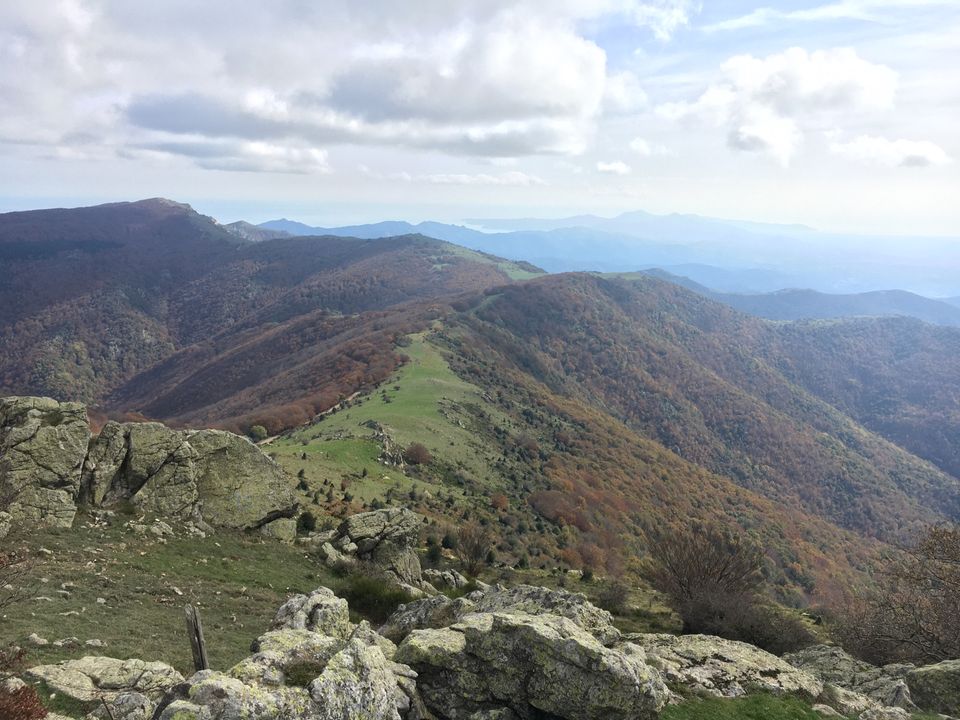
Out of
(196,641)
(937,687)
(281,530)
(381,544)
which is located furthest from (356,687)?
(281,530)

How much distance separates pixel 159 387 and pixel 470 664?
180903mm

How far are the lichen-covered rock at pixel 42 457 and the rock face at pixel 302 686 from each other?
1741cm

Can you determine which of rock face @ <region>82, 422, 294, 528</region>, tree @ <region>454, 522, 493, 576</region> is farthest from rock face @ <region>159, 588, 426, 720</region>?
tree @ <region>454, 522, 493, 576</region>

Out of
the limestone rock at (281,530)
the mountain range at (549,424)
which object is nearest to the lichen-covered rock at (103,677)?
the limestone rock at (281,530)

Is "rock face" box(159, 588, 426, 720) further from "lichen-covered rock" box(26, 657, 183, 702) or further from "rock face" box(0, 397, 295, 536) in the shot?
"rock face" box(0, 397, 295, 536)

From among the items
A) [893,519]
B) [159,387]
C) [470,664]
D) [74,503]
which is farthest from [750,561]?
[159,387]

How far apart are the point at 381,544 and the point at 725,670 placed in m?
17.7

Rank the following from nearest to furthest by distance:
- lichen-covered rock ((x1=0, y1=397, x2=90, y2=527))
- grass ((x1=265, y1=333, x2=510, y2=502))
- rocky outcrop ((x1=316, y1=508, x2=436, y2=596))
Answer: lichen-covered rock ((x1=0, y1=397, x2=90, y2=527)) → rocky outcrop ((x1=316, y1=508, x2=436, y2=596)) → grass ((x1=265, y1=333, x2=510, y2=502))

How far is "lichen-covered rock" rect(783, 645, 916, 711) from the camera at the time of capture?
17.2m

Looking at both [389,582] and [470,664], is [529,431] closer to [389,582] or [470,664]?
[389,582]

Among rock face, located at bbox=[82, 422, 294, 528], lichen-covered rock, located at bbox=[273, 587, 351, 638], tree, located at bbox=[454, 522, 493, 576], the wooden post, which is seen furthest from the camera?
tree, located at bbox=[454, 522, 493, 576]

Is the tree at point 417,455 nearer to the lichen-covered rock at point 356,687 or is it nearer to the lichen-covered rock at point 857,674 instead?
the lichen-covered rock at point 857,674

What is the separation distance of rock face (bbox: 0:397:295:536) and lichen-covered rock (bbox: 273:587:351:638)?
44.1 ft

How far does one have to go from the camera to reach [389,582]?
2516 centimetres
